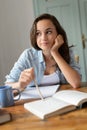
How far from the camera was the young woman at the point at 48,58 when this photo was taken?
1602mm

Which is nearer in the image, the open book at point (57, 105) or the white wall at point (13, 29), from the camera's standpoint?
the open book at point (57, 105)

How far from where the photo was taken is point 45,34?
1640mm

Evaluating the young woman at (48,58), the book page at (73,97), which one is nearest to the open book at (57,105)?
the book page at (73,97)

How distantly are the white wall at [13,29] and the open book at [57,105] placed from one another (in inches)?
96.4

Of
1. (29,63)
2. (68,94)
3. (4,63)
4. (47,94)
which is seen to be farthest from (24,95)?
(4,63)

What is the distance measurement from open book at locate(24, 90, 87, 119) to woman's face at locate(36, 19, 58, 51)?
0.61 meters

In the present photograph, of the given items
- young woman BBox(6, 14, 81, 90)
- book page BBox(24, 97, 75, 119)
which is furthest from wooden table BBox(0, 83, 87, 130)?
young woman BBox(6, 14, 81, 90)

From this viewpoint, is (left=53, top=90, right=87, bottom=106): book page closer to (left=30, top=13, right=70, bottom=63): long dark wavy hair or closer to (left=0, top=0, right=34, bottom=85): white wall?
(left=30, top=13, right=70, bottom=63): long dark wavy hair

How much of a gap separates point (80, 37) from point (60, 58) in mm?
1865

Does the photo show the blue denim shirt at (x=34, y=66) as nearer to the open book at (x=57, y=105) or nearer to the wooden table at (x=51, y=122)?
the open book at (x=57, y=105)

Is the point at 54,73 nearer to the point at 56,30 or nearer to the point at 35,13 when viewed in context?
the point at 56,30

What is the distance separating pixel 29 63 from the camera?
1.71m

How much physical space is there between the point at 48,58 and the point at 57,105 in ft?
2.62

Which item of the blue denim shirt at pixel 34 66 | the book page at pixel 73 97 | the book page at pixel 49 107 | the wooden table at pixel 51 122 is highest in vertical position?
the blue denim shirt at pixel 34 66
